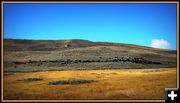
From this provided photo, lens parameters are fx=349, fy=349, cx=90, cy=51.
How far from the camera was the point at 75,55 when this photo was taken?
35.9ft

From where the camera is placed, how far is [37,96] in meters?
10.5

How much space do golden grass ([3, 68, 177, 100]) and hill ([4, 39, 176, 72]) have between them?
0.69 feet

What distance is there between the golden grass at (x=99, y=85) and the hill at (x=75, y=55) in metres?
0.21

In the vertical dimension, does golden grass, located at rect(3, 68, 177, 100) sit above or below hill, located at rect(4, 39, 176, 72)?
below

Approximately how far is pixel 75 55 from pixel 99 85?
1.23m

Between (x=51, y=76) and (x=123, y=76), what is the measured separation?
7.24 ft

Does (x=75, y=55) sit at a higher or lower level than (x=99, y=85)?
higher

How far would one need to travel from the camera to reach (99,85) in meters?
10.6

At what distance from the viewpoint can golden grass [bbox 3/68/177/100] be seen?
1042 centimetres

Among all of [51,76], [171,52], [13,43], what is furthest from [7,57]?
[171,52]

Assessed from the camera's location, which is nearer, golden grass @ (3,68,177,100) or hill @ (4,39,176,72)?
golden grass @ (3,68,177,100)

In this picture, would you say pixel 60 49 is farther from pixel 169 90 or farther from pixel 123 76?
pixel 169 90

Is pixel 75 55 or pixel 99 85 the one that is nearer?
pixel 99 85

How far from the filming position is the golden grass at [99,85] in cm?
1042
